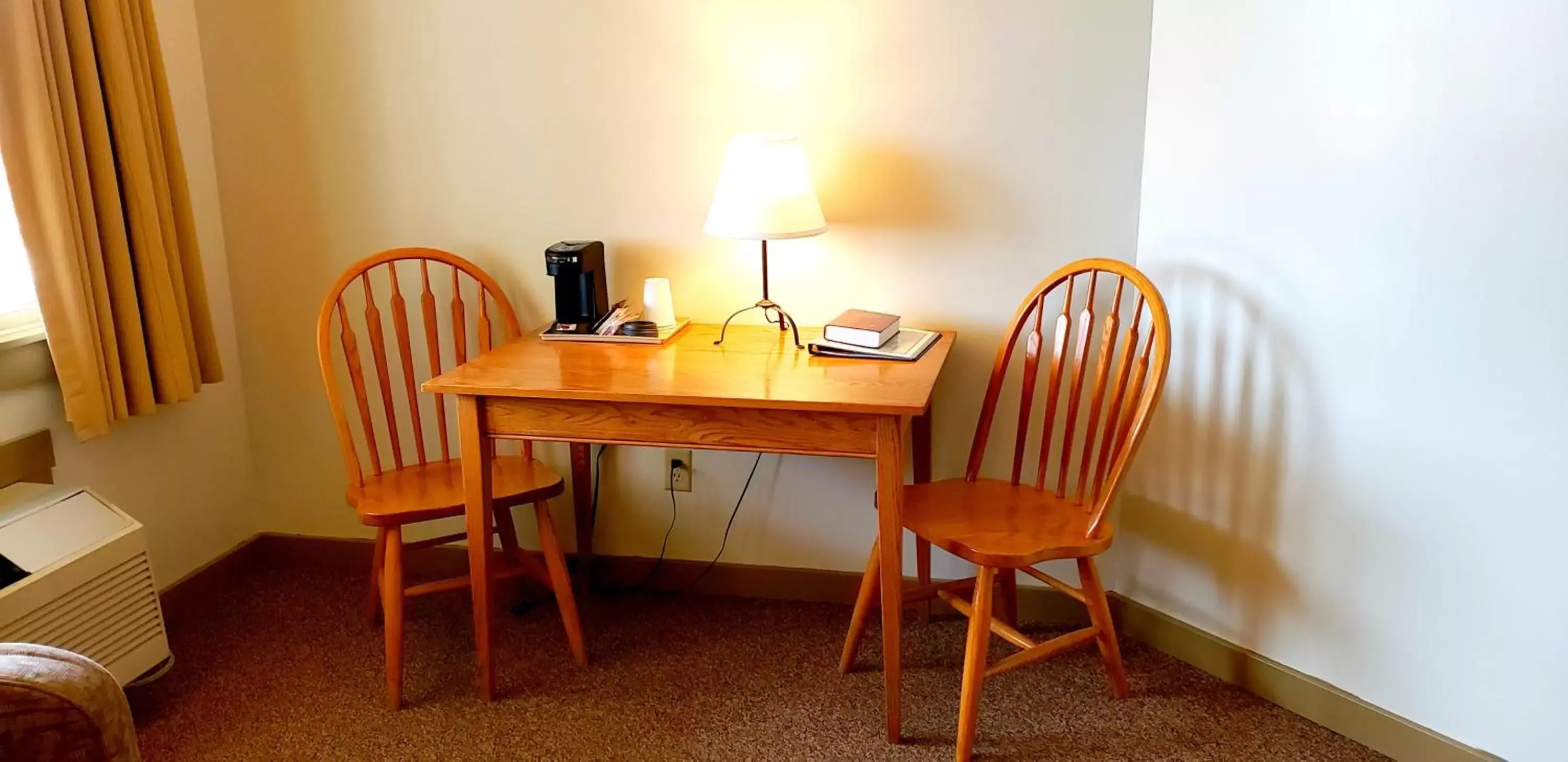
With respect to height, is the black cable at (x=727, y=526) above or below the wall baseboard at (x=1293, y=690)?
above

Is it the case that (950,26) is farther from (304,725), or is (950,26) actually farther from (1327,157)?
(304,725)

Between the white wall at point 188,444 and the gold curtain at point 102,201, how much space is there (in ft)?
0.47

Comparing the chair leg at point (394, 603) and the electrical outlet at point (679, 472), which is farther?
the electrical outlet at point (679, 472)

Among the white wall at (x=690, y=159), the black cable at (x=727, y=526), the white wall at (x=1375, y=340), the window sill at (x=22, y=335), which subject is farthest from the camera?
the black cable at (x=727, y=526)

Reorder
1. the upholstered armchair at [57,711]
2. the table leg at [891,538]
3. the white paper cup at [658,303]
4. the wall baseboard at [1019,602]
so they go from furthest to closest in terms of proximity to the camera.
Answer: the white paper cup at [658,303] < the wall baseboard at [1019,602] < the table leg at [891,538] < the upholstered armchair at [57,711]

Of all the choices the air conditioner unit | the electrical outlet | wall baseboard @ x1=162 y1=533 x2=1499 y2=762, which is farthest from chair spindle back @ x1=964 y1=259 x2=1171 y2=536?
the air conditioner unit

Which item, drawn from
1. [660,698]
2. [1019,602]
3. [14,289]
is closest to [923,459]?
[1019,602]

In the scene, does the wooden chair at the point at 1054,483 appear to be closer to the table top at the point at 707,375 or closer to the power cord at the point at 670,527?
the table top at the point at 707,375

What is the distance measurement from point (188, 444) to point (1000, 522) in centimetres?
194

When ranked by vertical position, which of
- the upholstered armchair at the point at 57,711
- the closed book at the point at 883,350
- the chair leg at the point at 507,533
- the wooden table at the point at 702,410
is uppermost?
the closed book at the point at 883,350

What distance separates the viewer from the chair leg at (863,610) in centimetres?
218

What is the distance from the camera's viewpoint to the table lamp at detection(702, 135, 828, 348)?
216 cm

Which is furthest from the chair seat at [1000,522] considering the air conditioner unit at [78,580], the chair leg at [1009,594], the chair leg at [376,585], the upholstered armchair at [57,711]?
the air conditioner unit at [78,580]

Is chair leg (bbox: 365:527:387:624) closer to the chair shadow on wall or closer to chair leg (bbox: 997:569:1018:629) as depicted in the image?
chair leg (bbox: 997:569:1018:629)
